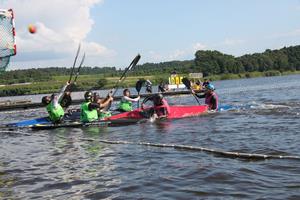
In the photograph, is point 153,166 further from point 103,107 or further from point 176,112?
point 176,112

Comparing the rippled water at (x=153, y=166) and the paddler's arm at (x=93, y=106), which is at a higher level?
the paddler's arm at (x=93, y=106)

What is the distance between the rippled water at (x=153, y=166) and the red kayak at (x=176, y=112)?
2485 millimetres

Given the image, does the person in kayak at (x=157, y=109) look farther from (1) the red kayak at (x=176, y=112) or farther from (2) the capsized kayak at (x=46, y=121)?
(2) the capsized kayak at (x=46, y=121)

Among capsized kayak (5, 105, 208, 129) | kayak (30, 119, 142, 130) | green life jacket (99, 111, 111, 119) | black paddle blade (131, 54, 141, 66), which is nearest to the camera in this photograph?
kayak (30, 119, 142, 130)

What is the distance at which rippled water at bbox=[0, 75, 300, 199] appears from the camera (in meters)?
7.44

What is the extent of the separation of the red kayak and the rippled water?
248 centimetres

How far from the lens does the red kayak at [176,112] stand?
18.9 meters

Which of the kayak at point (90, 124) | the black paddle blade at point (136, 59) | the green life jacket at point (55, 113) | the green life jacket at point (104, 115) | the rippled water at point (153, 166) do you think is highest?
the black paddle blade at point (136, 59)

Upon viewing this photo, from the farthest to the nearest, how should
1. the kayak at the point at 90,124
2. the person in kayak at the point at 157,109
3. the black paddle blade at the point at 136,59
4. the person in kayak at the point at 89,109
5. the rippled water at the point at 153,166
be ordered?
the black paddle blade at the point at 136,59 < the person in kayak at the point at 157,109 < the kayak at the point at 90,124 < the person in kayak at the point at 89,109 < the rippled water at the point at 153,166

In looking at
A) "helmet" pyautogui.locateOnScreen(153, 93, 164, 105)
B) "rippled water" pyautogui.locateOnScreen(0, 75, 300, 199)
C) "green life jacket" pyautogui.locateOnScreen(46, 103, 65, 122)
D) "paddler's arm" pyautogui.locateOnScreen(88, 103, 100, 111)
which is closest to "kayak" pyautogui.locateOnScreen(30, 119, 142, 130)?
"green life jacket" pyautogui.locateOnScreen(46, 103, 65, 122)

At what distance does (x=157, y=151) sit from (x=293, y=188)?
15.3 ft

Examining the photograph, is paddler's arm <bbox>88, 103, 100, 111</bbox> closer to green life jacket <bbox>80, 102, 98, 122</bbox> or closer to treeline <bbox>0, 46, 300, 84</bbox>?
green life jacket <bbox>80, 102, 98, 122</bbox>

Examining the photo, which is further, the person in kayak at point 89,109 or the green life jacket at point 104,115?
the green life jacket at point 104,115

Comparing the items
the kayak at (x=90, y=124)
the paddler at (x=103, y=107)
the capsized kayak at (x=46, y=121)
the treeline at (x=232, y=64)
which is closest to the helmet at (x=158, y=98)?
the kayak at (x=90, y=124)
